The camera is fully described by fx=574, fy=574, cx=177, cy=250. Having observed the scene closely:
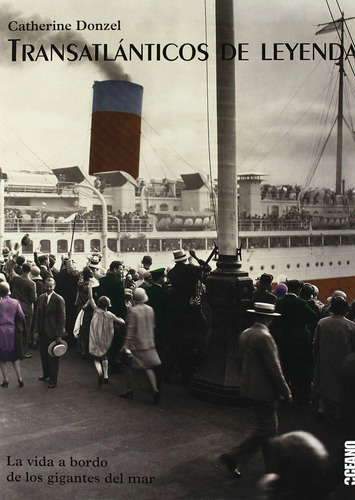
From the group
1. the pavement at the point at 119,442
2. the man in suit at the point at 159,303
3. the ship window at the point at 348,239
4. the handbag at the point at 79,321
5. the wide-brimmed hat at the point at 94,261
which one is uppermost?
the ship window at the point at 348,239

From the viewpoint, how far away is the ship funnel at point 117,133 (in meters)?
8.88

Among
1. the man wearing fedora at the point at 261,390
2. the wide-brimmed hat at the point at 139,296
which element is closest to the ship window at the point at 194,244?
the wide-brimmed hat at the point at 139,296

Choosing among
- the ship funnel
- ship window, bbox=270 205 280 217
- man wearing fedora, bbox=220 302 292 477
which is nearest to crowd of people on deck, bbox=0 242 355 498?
man wearing fedora, bbox=220 302 292 477

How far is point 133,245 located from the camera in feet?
69.1

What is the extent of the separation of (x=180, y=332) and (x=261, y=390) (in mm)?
2810

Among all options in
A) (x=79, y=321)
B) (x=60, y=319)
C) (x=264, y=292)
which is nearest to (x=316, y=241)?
(x=79, y=321)

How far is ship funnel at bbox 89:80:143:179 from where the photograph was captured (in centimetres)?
888

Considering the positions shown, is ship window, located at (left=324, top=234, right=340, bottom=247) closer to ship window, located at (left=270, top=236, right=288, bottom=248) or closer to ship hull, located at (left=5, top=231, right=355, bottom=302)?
ship hull, located at (left=5, top=231, right=355, bottom=302)

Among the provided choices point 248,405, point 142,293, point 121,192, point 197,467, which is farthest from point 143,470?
point 121,192

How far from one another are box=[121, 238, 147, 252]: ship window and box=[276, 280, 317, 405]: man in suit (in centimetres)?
1522

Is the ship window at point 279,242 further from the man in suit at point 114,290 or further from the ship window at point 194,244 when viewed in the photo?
the man in suit at point 114,290

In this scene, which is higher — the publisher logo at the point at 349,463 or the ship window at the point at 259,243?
the ship window at the point at 259,243

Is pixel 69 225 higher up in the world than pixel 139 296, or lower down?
higher up

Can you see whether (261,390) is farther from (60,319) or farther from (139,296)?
(60,319)
